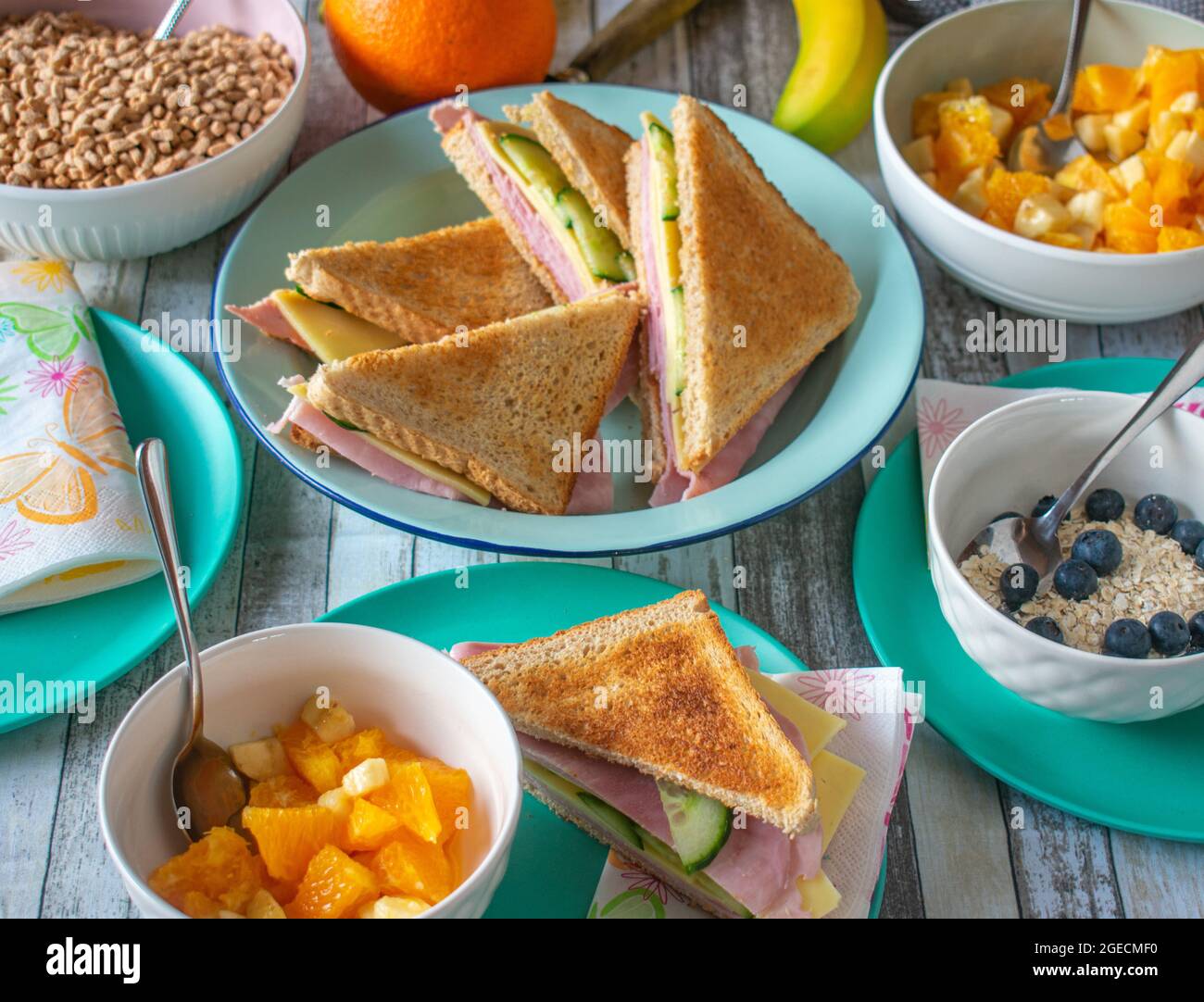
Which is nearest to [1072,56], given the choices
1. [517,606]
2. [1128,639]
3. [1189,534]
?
[1189,534]

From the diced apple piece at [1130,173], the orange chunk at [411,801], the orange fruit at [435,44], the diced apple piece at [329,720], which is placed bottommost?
the diced apple piece at [329,720]

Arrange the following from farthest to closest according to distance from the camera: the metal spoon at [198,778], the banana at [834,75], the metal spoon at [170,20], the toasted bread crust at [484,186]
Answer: the banana at [834,75], the metal spoon at [170,20], the toasted bread crust at [484,186], the metal spoon at [198,778]

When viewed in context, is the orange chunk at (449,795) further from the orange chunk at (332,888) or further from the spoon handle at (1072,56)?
the spoon handle at (1072,56)

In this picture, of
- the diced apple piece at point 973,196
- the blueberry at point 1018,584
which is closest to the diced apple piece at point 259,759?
the blueberry at point 1018,584

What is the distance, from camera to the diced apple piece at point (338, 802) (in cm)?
137

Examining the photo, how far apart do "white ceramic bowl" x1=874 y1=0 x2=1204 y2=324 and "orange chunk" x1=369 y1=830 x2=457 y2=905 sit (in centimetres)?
156

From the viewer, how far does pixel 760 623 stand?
6.47 ft

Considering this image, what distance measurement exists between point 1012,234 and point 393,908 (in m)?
1.67

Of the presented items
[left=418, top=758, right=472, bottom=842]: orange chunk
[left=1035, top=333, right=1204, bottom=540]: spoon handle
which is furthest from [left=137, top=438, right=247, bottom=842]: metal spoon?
[left=1035, top=333, right=1204, bottom=540]: spoon handle

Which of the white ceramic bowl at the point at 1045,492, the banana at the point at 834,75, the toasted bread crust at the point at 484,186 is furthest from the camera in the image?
the banana at the point at 834,75

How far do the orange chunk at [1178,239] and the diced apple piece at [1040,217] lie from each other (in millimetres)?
179

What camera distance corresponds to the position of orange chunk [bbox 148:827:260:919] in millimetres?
1297

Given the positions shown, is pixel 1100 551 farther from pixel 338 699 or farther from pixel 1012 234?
pixel 338 699
